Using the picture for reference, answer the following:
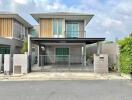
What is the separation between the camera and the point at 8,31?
122 ft

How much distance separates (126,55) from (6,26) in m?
19.1

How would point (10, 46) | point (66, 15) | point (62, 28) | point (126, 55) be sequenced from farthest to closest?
point (10, 46) → point (62, 28) → point (66, 15) → point (126, 55)

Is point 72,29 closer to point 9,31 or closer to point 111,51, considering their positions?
point 111,51

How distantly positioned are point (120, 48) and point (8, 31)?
57.7 feet

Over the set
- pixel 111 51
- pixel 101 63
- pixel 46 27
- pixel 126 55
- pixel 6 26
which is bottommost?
pixel 101 63

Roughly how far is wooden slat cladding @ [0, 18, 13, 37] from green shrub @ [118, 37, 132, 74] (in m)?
17.4

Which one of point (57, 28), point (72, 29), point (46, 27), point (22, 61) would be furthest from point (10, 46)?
point (22, 61)

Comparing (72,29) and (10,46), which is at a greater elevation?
(72,29)

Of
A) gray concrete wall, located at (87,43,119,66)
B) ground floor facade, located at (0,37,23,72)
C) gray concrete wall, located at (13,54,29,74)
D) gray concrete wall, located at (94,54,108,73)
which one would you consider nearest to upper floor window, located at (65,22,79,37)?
gray concrete wall, located at (87,43,119,66)

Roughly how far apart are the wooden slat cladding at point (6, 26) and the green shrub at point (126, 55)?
17369 millimetres

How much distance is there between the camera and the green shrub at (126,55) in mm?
22303

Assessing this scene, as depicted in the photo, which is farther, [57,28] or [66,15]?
[57,28]

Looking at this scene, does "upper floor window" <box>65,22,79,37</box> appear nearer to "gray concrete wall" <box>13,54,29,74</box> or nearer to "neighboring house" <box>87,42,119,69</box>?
"neighboring house" <box>87,42,119,69</box>

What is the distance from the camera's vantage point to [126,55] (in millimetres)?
23203
